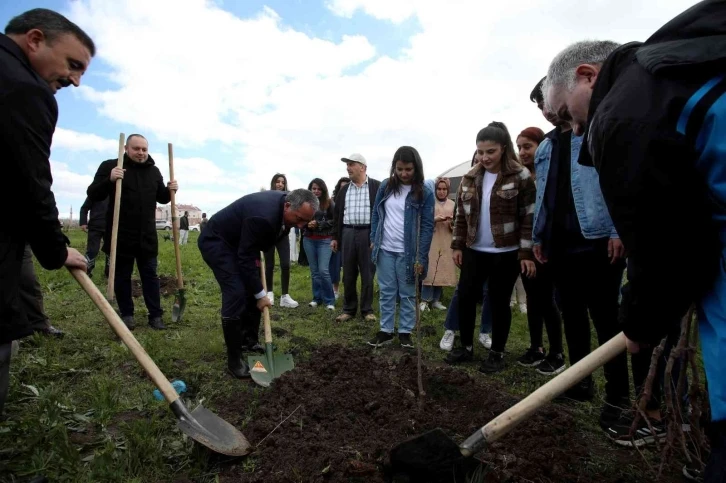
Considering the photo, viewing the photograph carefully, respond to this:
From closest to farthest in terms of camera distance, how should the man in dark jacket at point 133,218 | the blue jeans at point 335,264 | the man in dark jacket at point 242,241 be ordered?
the man in dark jacket at point 242,241 < the man in dark jacket at point 133,218 < the blue jeans at point 335,264

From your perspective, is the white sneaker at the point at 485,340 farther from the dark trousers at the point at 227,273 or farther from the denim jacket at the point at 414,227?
the dark trousers at the point at 227,273

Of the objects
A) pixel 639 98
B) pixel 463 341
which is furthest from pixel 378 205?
pixel 639 98

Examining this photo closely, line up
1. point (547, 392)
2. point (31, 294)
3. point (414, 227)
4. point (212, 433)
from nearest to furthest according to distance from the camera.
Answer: point (547, 392) → point (212, 433) → point (31, 294) → point (414, 227)

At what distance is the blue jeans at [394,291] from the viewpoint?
479 cm

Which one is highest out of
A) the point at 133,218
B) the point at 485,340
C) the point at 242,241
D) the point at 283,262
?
the point at 133,218

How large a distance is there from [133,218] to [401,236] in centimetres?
303

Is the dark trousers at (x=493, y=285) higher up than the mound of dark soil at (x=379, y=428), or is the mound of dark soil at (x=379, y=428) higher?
the dark trousers at (x=493, y=285)

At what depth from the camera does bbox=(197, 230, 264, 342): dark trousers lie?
3988 mm

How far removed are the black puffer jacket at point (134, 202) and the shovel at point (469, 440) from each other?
4.01 m

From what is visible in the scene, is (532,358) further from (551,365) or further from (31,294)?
(31,294)

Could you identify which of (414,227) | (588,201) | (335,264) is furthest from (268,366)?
(335,264)

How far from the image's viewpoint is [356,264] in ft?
19.5

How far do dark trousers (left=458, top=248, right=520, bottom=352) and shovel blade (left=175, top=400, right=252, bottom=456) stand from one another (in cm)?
234

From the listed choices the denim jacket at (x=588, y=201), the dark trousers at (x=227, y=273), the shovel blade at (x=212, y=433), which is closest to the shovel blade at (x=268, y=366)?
the dark trousers at (x=227, y=273)
